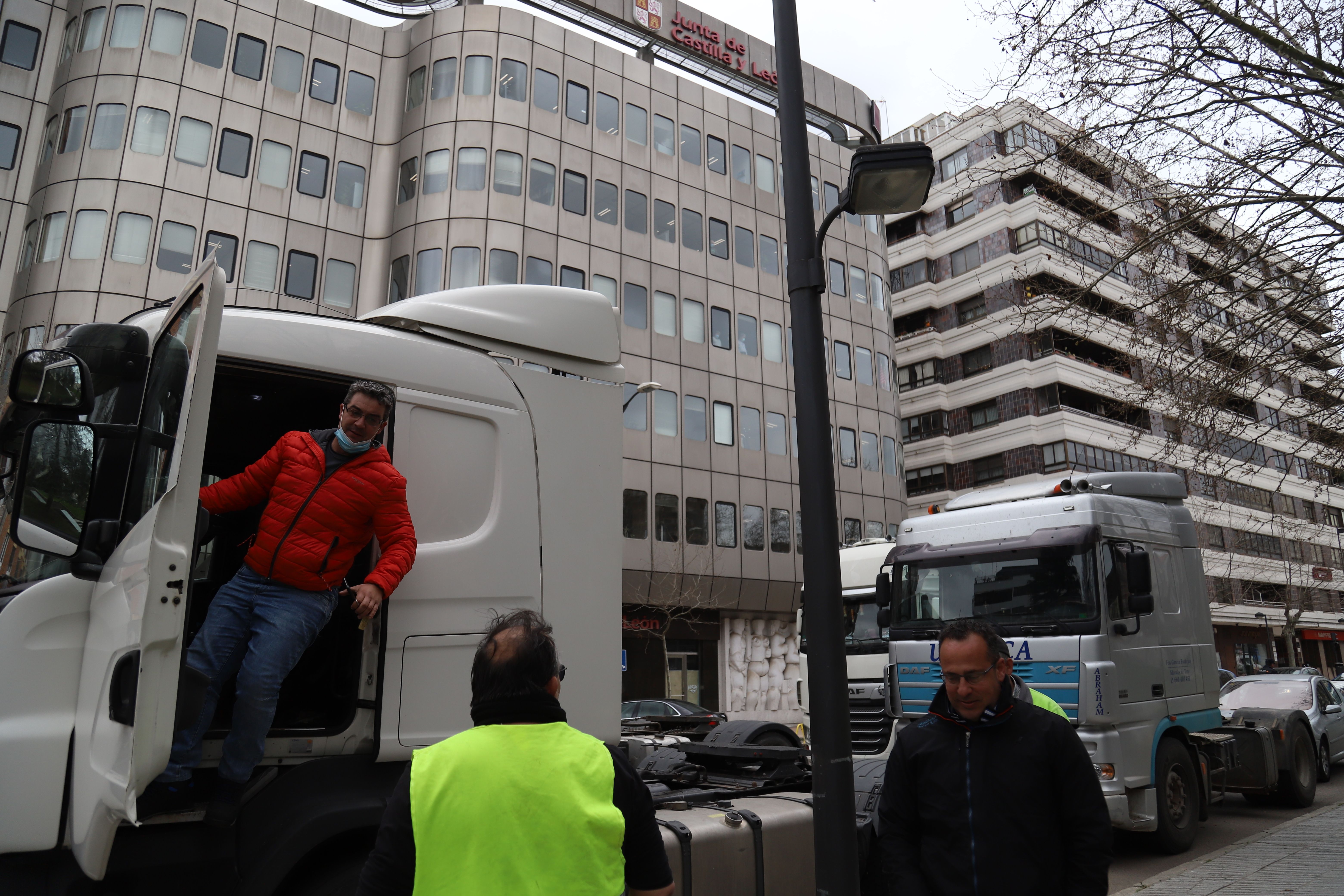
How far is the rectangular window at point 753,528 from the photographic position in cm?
3116

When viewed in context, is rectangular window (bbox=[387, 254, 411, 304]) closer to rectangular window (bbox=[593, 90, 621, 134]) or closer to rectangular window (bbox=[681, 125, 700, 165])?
rectangular window (bbox=[593, 90, 621, 134])

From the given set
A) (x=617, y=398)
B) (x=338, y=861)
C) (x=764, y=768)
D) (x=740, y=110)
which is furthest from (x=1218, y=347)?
(x=740, y=110)

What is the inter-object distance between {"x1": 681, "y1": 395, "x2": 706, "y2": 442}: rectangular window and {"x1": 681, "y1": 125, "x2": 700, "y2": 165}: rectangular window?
901 cm

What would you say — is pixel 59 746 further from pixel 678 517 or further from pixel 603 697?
pixel 678 517

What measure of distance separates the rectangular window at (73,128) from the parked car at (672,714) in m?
21.0

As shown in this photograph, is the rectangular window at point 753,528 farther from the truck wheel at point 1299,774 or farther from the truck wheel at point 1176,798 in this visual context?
the truck wheel at point 1176,798

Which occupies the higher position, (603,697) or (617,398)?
(617,398)

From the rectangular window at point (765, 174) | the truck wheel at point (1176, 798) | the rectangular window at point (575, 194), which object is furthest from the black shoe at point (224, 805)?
the rectangular window at point (765, 174)

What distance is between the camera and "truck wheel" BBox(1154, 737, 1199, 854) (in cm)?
816

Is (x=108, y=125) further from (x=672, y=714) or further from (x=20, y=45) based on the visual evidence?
(x=672, y=714)

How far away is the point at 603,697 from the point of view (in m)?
4.07

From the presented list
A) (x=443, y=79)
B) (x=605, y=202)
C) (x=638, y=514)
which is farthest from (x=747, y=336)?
(x=443, y=79)

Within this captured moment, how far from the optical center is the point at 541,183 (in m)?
29.1

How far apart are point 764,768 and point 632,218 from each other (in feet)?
90.4
